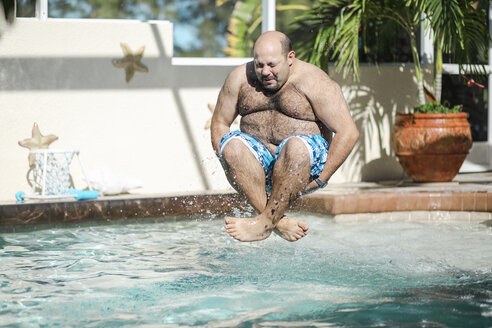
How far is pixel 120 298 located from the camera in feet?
13.3

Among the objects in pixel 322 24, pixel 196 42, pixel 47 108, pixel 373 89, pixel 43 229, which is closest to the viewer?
pixel 43 229

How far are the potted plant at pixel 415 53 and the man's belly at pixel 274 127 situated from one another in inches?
132

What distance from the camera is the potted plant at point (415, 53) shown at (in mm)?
8000

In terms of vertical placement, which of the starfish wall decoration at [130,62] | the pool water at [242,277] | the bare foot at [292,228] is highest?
the starfish wall decoration at [130,62]

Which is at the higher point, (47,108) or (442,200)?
(47,108)

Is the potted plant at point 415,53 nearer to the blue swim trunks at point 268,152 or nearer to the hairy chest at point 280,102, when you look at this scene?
the hairy chest at point 280,102

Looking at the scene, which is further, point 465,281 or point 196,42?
point 196,42

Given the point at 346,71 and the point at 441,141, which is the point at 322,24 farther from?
the point at 441,141

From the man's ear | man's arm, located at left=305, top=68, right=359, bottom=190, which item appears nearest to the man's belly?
man's arm, located at left=305, top=68, right=359, bottom=190

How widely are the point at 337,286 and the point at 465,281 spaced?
0.72 meters

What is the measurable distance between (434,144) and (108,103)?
336 centimetres

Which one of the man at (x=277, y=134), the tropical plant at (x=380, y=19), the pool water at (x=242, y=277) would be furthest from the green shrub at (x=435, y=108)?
the man at (x=277, y=134)

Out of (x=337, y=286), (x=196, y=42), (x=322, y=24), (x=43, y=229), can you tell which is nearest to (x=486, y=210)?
(x=322, y=24)

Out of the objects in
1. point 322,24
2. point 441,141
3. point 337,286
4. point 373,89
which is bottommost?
point 337,286
